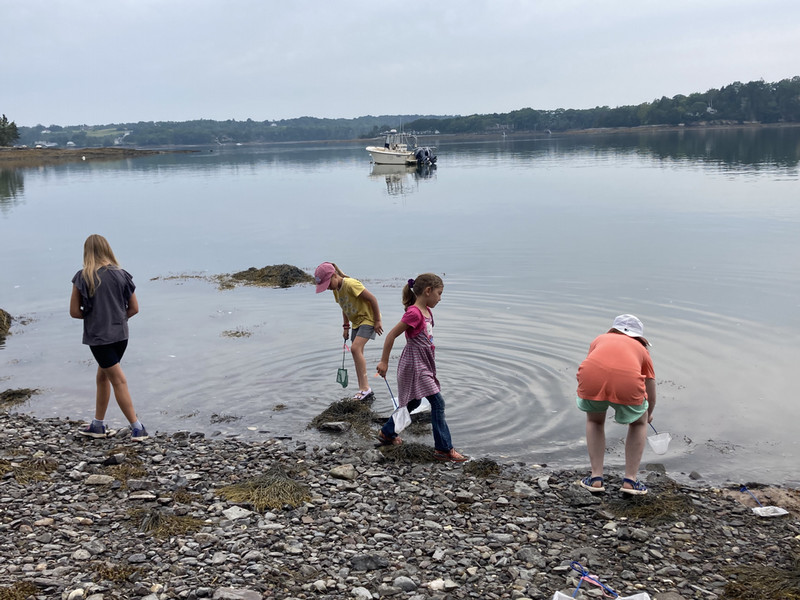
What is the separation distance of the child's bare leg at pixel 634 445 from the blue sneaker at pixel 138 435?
5.50 metres

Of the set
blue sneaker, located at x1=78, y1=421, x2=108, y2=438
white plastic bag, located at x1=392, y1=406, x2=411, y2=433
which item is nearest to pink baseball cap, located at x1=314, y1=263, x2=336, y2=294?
white plastic bag, located at x1=392, y1=406, x2=411, y2=433

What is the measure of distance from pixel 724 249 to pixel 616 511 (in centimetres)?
1770

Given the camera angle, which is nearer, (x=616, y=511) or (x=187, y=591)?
(x=187, y=591)

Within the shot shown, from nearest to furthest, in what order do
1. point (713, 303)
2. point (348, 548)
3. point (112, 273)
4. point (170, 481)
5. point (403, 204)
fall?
point (348, 548) → point (170, 481) → point (112, 273) → point (713, 303) → point (403, 204)

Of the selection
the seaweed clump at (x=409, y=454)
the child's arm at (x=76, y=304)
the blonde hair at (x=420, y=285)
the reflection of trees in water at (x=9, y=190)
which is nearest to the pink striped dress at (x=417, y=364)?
the blonde hair at (x=420, y=285)

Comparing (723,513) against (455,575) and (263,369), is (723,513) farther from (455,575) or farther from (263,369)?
(263,369)

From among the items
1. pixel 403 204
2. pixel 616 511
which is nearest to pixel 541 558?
pixel 616 511

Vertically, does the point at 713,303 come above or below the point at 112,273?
below

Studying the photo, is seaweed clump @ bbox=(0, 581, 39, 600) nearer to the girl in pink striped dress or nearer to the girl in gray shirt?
the girl in gray shirt

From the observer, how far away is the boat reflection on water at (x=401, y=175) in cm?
5624

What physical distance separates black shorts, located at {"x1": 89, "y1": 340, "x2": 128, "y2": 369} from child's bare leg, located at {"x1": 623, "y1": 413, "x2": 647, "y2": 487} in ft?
18.4

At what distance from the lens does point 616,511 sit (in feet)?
23.2

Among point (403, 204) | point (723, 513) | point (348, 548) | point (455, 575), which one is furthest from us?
point (403, 204)

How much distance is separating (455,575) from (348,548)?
0.94 metres
